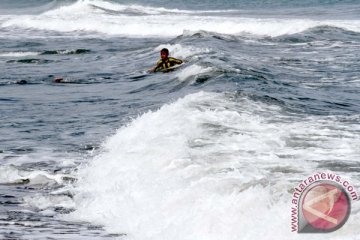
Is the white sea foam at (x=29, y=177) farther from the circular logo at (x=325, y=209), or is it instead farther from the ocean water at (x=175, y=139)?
the circular logo at (x=325, y=209)

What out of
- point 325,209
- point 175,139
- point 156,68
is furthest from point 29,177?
point 156,68

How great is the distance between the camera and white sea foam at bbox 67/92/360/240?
7.39m

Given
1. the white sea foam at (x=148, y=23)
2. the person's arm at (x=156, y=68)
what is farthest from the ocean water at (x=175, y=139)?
the white sea foam at (x=148, y=23)

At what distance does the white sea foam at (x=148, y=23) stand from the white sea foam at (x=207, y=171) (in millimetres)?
21864

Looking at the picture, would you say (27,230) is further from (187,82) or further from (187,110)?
(187,82)

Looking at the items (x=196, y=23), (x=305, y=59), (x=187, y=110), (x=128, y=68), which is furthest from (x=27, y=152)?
(x=196, y=23)

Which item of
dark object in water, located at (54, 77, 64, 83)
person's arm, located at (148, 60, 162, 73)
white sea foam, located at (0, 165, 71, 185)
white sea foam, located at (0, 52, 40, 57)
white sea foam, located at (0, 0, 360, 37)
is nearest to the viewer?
white sea foam, located at (0, 165, 71, 185)

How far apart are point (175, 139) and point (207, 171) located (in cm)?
184

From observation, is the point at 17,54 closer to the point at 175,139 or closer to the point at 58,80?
the point at 58,80

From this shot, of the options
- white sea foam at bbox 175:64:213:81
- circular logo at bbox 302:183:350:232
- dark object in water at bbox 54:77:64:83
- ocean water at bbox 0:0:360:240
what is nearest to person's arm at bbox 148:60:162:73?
ocean water at bbox 0:0:360:240

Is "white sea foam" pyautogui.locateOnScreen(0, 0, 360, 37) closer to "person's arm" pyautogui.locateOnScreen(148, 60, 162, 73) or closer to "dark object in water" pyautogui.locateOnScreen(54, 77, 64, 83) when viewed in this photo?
"person's arm" pyautogui.locateOnScreen(148, 60, 162, 73)

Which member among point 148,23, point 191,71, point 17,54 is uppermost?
point 191,71

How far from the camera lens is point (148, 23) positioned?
139ft

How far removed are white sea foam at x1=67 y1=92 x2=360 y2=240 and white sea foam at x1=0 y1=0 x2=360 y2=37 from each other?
2186 centimetres
